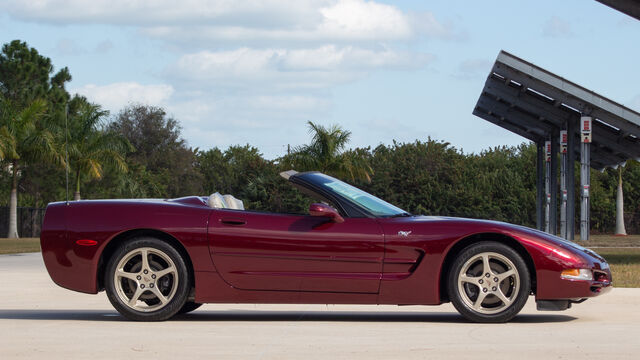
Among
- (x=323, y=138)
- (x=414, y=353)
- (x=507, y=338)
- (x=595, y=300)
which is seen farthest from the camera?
(x=323, y=138)

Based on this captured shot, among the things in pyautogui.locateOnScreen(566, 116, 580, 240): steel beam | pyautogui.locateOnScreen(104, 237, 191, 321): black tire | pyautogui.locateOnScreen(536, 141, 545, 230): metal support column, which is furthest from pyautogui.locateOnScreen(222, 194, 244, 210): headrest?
pyautogui.locateOnScreen(536, 141, 545, 230): metal support column

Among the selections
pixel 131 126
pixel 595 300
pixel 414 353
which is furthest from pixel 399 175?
pixel 414 353

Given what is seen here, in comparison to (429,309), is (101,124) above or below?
above

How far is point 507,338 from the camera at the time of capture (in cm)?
669

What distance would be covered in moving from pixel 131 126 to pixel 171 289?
67.7 meters

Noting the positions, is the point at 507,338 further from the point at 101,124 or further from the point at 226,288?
the point at 101,124

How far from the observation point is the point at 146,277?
7.71 meters

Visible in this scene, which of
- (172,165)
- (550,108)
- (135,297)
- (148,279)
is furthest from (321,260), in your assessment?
(172,165)

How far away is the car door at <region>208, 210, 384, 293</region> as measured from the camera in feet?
24.8

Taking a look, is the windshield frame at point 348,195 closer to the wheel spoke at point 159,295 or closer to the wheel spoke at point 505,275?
the wheel spoke at point 505,275

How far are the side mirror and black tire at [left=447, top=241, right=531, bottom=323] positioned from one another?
98 cm

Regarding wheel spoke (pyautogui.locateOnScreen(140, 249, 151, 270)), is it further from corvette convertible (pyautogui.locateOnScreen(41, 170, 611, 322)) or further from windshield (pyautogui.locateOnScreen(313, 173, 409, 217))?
windshield (pyautogui.locateOnScreen(313, 173, 409, 217))

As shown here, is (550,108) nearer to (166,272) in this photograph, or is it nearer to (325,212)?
(325,212)

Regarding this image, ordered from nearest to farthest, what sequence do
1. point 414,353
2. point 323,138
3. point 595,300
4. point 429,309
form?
point 414,353 → point 429,309 → point 595,300 → point 323,138
